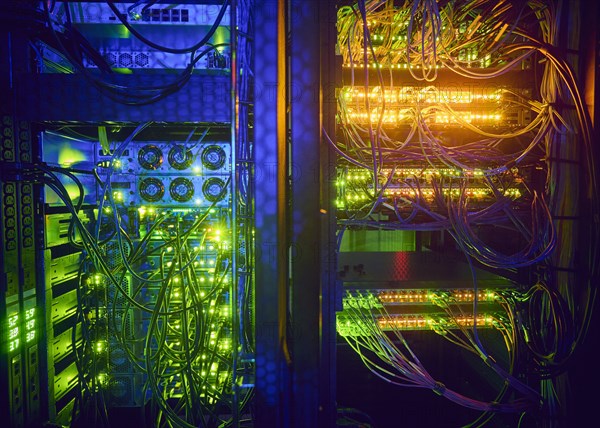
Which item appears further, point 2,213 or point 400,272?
point 400,272

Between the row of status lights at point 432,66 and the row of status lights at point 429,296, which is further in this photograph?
the row of status lights at point 429,296

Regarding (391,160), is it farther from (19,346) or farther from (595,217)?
(19,346)

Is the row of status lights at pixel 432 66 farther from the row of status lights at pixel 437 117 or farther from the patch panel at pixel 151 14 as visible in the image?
the patch panel at pixel 151 14

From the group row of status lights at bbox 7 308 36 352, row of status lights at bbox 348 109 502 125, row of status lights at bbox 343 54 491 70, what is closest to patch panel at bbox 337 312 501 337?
row of status lights at bbox 348 109 502 125

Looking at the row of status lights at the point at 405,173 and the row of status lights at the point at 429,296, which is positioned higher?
the row of status lights at the point at 405,173

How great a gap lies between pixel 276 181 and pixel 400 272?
117 centimetres

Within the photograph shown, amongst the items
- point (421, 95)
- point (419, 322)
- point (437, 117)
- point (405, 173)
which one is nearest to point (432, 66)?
point (421, 95)

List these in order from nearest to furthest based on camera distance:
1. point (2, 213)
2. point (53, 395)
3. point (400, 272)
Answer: point (2, 213)
point (53, 395)
point (400, 272)

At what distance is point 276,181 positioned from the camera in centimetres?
129

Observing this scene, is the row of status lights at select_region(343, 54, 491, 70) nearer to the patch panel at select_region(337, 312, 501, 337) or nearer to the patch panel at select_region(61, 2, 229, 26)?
the patch panel at select_region(61, 2, 229, 26)

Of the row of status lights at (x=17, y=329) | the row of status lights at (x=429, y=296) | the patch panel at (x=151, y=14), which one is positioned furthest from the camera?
the row of status lights at (x=429, y=296)

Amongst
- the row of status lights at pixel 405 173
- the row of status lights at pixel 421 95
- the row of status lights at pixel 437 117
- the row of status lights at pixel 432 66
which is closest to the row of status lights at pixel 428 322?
the row of status lights at pixel 405 173

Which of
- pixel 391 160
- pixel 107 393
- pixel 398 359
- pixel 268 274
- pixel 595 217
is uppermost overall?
pixel 391 160

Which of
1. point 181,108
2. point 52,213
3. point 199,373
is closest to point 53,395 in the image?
point 199,373
